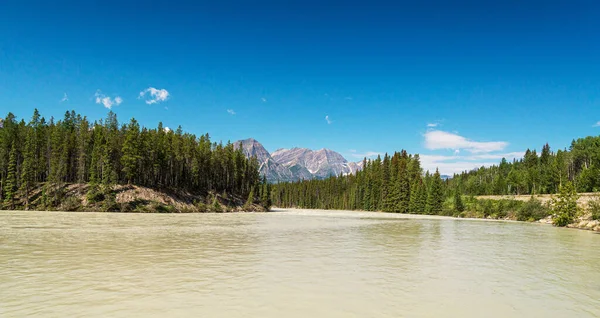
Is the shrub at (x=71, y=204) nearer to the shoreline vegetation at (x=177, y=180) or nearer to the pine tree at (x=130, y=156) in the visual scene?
the shoreline vegetation at (x=177, y=180)

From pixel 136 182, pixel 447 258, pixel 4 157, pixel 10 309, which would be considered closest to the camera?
pixel 10 309

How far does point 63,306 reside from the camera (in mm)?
9547

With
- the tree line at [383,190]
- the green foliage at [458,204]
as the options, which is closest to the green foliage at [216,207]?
the tree line at [383,190]

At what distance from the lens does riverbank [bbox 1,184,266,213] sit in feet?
244

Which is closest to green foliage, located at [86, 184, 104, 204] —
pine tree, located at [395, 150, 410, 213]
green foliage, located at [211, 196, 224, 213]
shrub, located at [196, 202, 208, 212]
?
shrub, located at [196, 202, 208, 212]

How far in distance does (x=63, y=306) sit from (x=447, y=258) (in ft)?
60.6

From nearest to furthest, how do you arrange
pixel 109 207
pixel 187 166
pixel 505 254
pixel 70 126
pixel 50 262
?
pixel 50 262 → pixel 505 254 → pixel 109 207 → pixel 187 166 → pixel 70 126

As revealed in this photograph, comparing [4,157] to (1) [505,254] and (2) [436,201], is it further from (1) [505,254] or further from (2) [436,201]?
(2) [436,201]

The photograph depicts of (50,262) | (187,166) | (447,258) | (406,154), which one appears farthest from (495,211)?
(50,262)

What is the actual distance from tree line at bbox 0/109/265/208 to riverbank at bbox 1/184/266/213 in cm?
128

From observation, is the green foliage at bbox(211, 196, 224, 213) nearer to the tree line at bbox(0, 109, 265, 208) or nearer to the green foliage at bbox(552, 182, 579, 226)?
the tree line at bbox(0, 109, 265, 208)

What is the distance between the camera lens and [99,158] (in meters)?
86.9

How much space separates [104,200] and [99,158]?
627 inches

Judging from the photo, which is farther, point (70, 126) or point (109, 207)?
point (70, 126)
